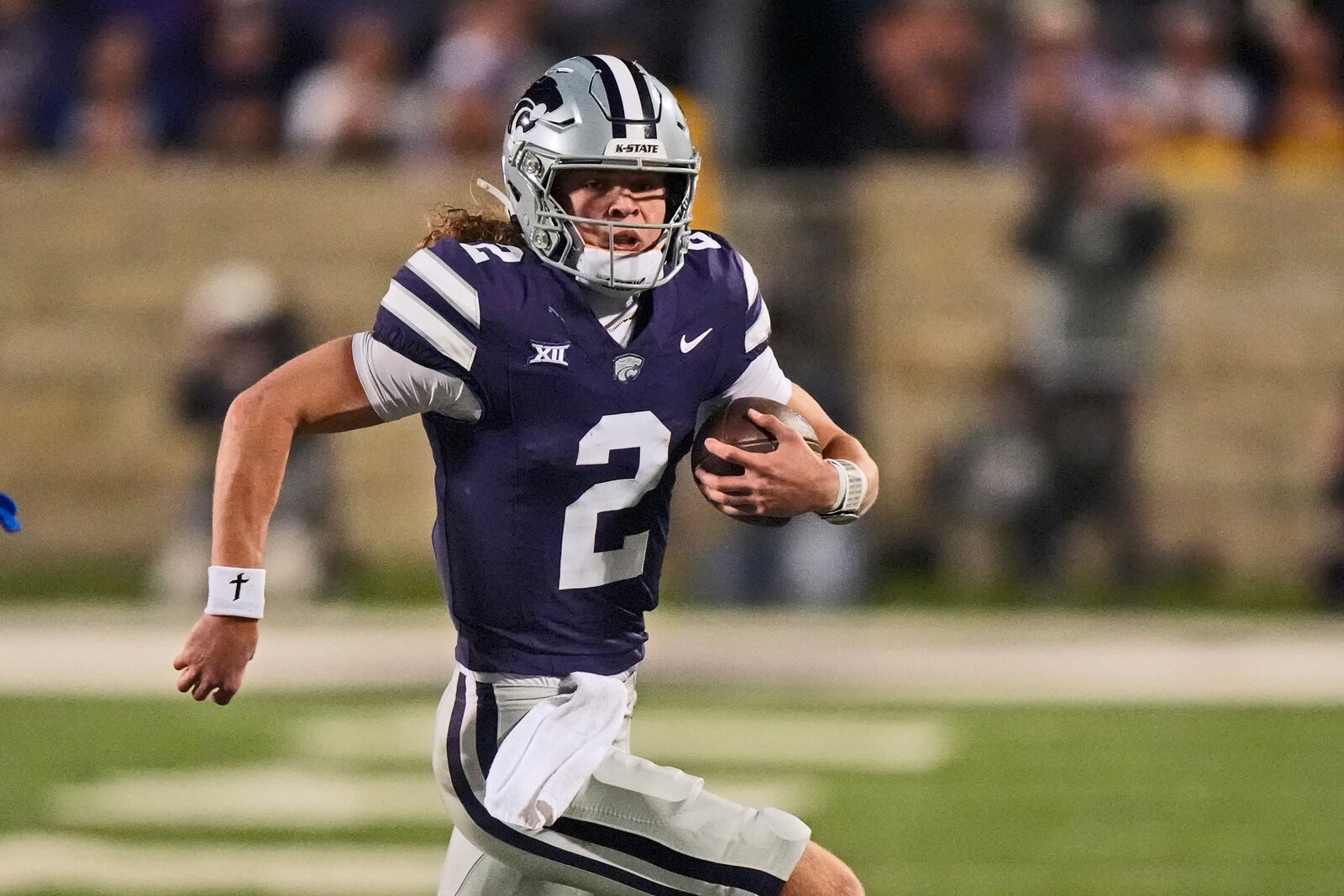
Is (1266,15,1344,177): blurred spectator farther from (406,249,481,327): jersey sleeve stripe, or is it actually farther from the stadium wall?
(406,249,481,327): jersey sleeve stripe

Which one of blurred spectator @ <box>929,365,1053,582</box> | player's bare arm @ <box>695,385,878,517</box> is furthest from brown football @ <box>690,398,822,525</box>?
blurred spectator @ <box>929,365,1053,582</box>

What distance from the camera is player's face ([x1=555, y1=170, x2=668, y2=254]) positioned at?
3.47 m

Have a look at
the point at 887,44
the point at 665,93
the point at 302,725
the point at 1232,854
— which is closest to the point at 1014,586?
the point at 887,44

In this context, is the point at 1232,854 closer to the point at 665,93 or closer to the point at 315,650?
the point at 665,93

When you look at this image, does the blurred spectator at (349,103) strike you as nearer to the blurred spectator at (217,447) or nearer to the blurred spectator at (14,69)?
the blurred spectator at (14,69)

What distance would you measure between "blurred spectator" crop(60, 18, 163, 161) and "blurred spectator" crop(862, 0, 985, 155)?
355 cm

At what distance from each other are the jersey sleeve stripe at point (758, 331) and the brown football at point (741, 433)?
0.32 feet

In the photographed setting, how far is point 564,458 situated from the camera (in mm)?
3381

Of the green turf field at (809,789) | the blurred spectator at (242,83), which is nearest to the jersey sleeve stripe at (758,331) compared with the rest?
the green turf field at (809,789)

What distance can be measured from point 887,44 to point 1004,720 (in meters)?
4.69

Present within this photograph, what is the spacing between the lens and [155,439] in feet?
38.1

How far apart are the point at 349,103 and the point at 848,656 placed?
175 inches

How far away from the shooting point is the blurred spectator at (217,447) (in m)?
10.1

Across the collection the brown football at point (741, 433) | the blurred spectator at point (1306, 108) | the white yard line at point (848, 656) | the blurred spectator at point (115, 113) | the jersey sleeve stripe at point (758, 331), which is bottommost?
the white yard line at point (848, 656)
